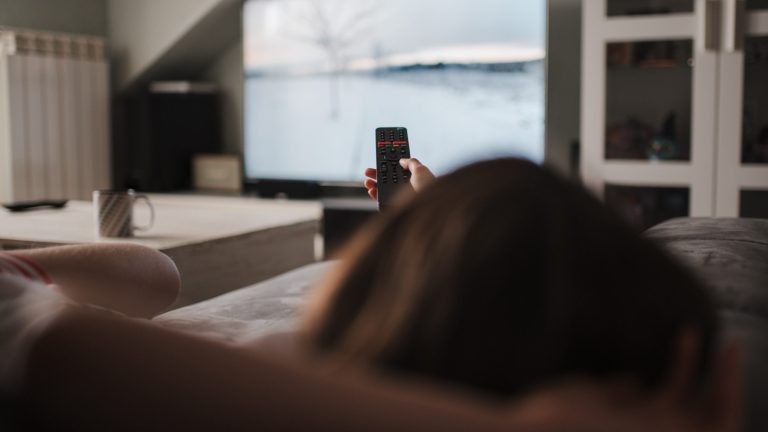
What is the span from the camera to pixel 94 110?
4477 mm

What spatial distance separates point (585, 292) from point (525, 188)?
63 mm

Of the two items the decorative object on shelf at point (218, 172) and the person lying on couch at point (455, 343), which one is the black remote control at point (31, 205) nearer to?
the decorative object on shelf at point (218, 172)

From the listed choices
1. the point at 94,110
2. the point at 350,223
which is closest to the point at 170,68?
the point at 94,110

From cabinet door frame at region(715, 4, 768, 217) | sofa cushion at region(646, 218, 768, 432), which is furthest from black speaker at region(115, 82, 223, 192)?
sofa cushion at region(646, 218, 768, 432)

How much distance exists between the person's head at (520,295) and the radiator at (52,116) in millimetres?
4054

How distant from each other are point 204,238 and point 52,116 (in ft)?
8.67

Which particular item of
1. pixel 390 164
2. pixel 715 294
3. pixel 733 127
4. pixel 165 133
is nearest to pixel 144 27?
pixel 165 133

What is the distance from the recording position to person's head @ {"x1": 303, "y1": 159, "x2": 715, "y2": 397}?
16.2 inches

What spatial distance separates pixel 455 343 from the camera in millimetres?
420

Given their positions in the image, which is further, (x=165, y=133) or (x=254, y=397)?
(x=165, y=133)

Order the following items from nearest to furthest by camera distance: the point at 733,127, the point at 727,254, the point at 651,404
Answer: the point at 651,404 < the point at 727,254 < the point at 733,127

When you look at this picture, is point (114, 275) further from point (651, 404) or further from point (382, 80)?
point (382, 80)

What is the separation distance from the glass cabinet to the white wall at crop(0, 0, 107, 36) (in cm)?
277

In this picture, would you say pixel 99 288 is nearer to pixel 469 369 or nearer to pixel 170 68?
pixel 469 369
